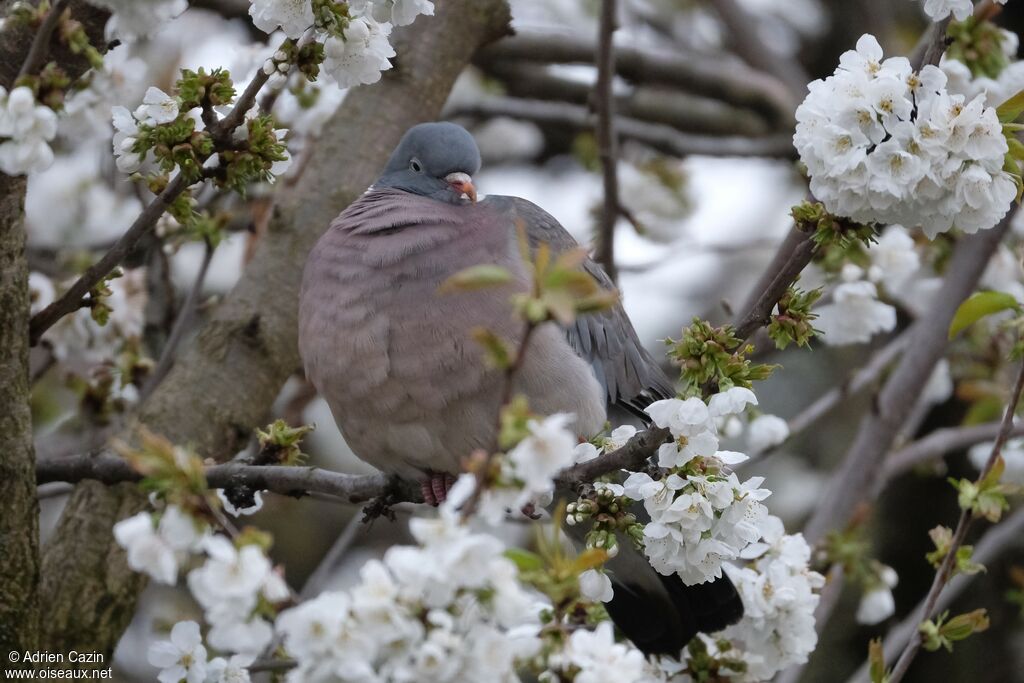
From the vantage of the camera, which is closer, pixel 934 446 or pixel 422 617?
pixel 422 617

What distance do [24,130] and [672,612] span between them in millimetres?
1870

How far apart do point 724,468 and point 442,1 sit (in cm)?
205

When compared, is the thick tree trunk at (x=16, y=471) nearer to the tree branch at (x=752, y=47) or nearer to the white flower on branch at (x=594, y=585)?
the white flower on branch at (x=594, y=585)

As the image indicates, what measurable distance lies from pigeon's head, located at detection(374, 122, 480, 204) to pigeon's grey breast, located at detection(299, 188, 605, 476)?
24 centimetres

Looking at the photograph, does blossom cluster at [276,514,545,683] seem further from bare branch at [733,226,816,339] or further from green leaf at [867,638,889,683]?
green leaf at [867,638,889,683]

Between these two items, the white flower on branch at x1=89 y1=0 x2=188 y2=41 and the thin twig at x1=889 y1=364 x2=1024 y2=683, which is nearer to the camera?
the white flower on branch at x1=89 y1=0 x2=188 y2=41

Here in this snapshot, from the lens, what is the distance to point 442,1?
3619 mm

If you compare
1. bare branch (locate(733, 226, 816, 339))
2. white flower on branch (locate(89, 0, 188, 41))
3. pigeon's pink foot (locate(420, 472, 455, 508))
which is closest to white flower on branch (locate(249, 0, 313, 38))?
white flower on branch (locate(89, 0, 188, 41))

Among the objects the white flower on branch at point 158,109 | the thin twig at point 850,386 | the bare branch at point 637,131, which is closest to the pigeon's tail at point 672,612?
the thin twig at point 850,386

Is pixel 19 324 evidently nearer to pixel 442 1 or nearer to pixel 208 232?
pixel 208 232

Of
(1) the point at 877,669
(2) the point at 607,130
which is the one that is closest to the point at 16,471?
(1) the point at 877,669

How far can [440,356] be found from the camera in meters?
2.74

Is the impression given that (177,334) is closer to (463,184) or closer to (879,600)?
(463,184)

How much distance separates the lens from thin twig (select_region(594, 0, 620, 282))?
11.5ft
